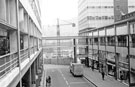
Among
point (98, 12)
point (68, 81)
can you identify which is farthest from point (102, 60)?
point (98, 12)

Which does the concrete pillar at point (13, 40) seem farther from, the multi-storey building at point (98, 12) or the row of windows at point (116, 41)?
the multi-storey building at point (98, 12)

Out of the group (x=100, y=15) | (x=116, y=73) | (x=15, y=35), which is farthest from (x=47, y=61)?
(x=15, y=35)

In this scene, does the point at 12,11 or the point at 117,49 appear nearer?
the point at 12,11

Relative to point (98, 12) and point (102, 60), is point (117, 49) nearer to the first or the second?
point (102, 60)

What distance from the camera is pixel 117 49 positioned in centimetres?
2766

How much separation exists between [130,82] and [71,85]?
801cm

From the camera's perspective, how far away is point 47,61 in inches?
2618

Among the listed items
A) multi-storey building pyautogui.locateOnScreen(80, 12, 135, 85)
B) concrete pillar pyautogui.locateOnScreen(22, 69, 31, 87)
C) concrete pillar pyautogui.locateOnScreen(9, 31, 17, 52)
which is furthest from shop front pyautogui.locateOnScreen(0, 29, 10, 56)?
multi-storey building pyautogui.locateOnScreen(80, 12, 135, 85)

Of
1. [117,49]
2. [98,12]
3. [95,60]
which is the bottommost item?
[95,60]

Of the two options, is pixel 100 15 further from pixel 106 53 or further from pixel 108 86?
pixel 108 86

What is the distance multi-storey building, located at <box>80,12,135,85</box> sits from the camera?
907 inches

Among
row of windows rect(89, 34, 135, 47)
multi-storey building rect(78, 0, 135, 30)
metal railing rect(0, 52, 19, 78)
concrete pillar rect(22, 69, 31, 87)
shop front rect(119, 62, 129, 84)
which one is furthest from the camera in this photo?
multi-storey building rect(78, 0, 135, 30)

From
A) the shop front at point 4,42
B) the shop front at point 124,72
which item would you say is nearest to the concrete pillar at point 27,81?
the shop front at point 4,42

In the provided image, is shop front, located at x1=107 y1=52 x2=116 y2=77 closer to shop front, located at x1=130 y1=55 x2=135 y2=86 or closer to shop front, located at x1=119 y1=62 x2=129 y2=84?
shop front, located at x1=119 y1=62 x2=129 y2=84
